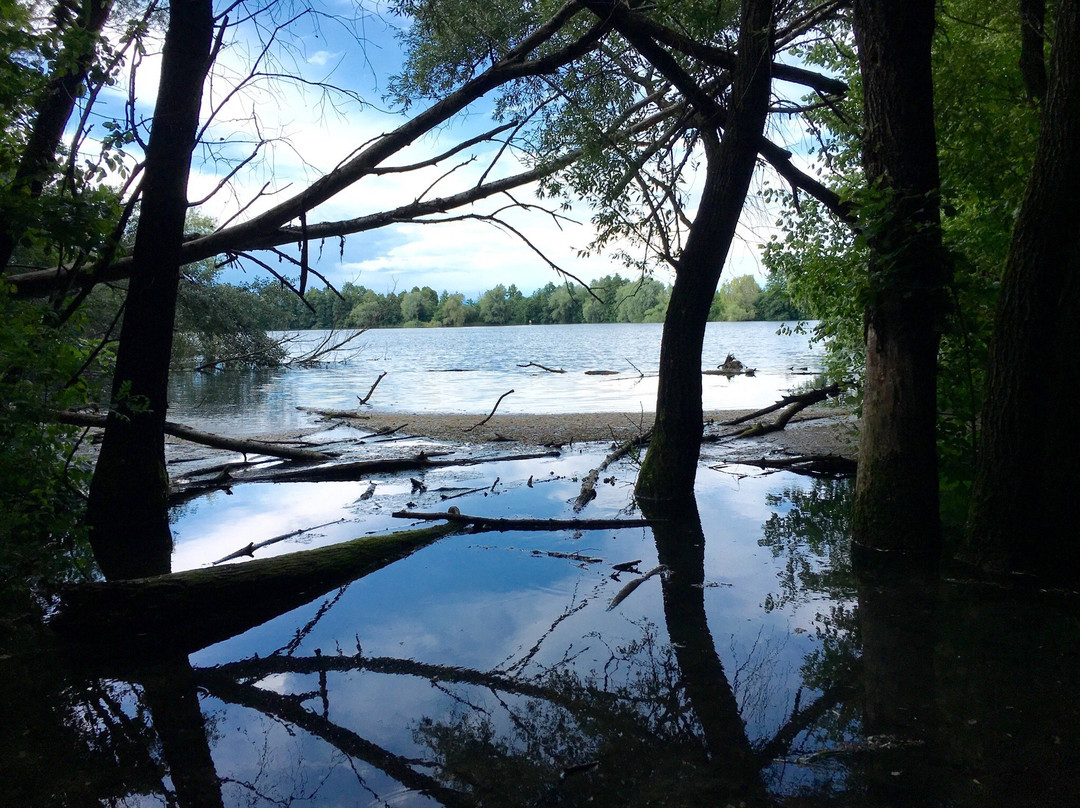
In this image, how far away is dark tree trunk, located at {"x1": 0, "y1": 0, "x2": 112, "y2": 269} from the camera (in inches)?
211

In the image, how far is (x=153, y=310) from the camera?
24.4 feet

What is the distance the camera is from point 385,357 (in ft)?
181

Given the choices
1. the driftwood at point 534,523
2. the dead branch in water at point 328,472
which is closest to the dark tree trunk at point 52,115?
the dead branch in water at point 328,472

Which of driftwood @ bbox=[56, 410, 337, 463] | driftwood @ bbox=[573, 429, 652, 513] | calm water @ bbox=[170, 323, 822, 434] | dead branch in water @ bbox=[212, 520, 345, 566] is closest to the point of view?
dead branch in water @ bbox=[212, 520, 345, 566]

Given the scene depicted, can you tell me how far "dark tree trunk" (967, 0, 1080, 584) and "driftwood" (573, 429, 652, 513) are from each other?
4.30 metres

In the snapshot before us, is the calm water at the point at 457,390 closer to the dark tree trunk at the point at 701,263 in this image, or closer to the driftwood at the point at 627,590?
the dark tree trunk at the point at 701,263

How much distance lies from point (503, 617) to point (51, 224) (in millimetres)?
4524

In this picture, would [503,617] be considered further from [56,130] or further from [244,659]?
[56,130]

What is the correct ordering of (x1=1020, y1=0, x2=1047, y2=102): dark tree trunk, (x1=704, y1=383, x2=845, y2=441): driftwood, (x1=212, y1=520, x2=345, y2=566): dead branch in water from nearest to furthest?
(x1=212, y1=520, x2=345, y2=566): dead branch in water < (x1=1020, y1=0, x2=1047, y2=102): dark tree trunk < (x1=704, y1=383, x2=845, y2=441): driftwood

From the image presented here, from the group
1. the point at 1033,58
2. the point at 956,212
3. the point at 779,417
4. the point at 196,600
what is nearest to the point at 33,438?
the point at 196,600

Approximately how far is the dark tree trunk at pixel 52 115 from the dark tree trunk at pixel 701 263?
19.9ft

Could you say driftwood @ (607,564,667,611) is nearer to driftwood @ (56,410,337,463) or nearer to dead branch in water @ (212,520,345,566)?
dead branch in water @ (212,520,345,566)

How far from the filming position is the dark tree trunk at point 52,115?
536cm

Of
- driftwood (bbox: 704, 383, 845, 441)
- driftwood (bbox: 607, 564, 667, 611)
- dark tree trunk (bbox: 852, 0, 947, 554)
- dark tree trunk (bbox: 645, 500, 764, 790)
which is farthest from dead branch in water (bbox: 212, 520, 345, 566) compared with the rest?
driftwood (bbox: 704, 383, 845, 441)
